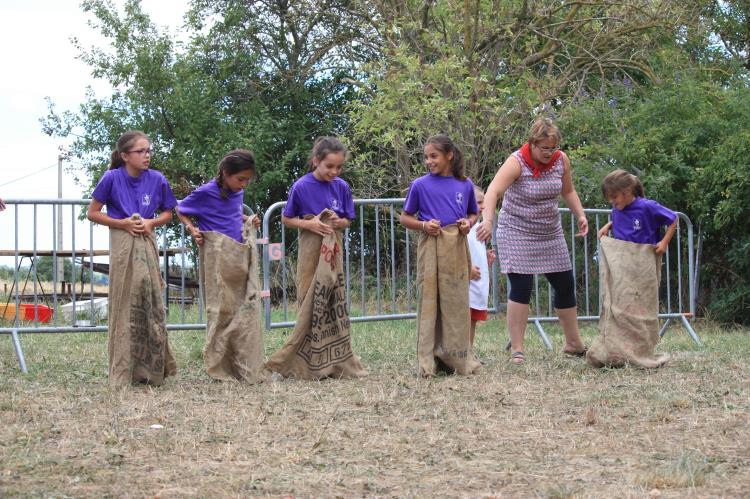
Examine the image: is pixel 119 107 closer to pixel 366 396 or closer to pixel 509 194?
pixel 509 194

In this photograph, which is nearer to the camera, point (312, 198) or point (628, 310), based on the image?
point (312, 198)

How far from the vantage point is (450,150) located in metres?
6.73

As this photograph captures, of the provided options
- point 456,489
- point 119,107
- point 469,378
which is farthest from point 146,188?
point 119,107

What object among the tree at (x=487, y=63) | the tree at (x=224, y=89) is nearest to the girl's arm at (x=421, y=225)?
the tree at (x=487, y=63)

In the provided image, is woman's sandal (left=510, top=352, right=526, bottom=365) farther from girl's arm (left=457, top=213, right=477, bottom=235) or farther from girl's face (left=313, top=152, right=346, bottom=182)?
girl's face (left=313, top=152, right=346, bottom=182)

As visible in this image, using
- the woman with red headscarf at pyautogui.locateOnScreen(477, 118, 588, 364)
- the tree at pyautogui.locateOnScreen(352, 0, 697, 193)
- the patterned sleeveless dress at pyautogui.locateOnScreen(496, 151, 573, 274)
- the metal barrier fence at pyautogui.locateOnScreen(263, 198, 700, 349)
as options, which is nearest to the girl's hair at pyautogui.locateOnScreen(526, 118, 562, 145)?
the woman with red headscarf at pyautogui.locateOnScreen(477, 118, 588, 364)

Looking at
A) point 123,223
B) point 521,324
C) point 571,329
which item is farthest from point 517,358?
point 123,223

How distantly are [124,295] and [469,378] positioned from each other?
2229 mm

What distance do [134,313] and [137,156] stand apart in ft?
3.21

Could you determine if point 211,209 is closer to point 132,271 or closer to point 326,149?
point 132,271

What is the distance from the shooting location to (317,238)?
6.70 m

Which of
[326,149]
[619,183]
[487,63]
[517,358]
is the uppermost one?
[487,63]

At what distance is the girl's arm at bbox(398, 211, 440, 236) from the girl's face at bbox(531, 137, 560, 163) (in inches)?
37.8

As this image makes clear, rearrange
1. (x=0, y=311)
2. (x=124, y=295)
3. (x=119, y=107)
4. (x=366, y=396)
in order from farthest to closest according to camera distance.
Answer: (x=119, y=107)
(x=0, y=311)
(x=124, y=295)
(x=366, y=396)
